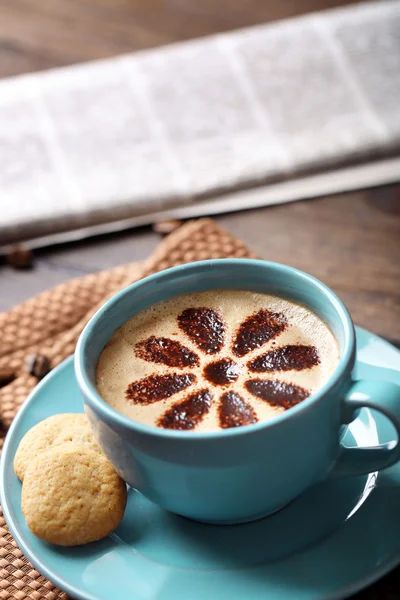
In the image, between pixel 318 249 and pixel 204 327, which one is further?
pixel 318 249

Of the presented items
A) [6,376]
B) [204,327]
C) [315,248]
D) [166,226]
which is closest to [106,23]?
[166,226]

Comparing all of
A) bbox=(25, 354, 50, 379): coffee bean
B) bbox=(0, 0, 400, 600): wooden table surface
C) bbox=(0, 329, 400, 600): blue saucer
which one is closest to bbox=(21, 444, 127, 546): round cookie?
bbox=(0, 329, 400, 600): blue saucer

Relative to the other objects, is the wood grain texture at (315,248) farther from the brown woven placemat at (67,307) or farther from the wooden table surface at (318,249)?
the brown woven placemat at (67,307)

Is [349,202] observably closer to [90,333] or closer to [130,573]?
[90,333]

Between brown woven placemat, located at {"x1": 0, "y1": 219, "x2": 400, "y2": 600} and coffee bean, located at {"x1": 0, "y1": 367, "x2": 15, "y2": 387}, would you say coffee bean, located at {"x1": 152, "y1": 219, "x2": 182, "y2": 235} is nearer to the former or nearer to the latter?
brown woven placemat, located at {"x1": 0, "y1": 219, "x2": 400, "y2": 600}

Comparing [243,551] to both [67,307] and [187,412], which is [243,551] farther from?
[67,307]

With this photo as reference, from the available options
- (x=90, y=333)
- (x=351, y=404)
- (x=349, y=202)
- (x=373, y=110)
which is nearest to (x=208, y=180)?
Answer: (x=349, y=202)
